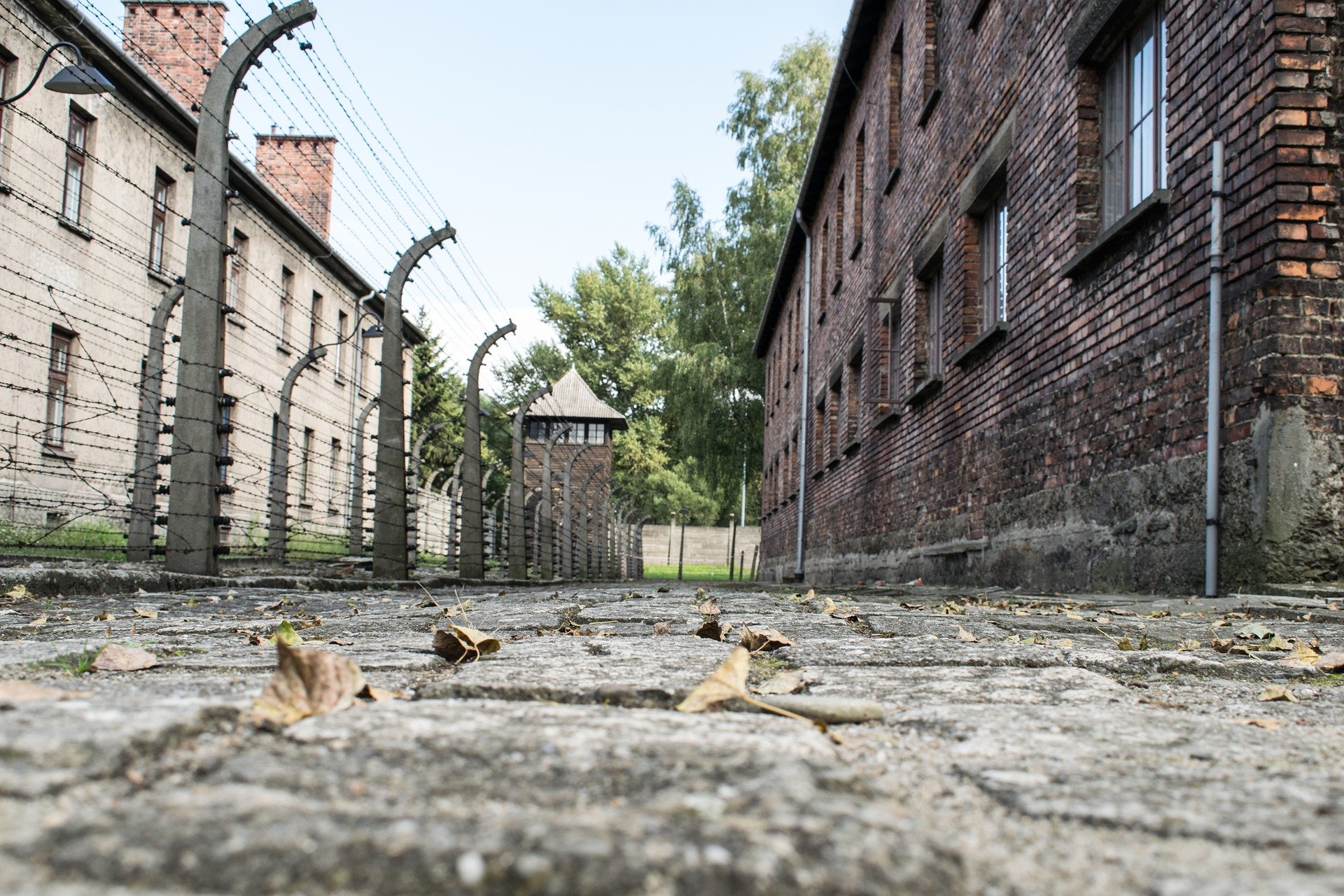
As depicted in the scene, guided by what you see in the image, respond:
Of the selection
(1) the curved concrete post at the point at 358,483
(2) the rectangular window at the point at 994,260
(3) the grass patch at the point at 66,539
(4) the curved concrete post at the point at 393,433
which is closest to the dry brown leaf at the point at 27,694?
(4) the curved concrete post at the point at 393,433

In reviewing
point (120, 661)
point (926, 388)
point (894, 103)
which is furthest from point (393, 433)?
point (894, 103)

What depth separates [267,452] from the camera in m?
20.2

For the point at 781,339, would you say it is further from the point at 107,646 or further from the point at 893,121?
the point at 107,646

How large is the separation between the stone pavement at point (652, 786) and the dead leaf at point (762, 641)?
469mm

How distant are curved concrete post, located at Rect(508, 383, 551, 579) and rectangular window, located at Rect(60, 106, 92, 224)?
683 cm

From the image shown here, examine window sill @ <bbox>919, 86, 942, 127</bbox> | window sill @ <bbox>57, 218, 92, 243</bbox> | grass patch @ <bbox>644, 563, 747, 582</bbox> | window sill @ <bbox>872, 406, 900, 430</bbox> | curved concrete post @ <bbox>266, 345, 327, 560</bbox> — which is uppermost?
window sill @ <bbox>919, 86, 942, 127</bbox>

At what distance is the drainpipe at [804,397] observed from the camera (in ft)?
60.2

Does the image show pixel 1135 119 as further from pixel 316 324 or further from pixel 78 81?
pixel 316 324

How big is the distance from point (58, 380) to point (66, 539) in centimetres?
261

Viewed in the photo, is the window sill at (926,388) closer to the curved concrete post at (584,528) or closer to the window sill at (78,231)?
the curved concrete post at (584,528)

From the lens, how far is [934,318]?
10.4 m

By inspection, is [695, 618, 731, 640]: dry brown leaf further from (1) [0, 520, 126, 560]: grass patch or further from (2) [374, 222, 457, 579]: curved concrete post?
(1) [0, 520, 126, 560]: grass patch

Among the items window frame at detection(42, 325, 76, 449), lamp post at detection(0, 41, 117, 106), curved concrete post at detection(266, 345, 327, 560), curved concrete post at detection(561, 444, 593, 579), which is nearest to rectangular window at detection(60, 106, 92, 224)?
window frame at detection(42, 325, 76, 449)

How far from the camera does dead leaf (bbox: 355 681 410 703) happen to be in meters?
1.50
